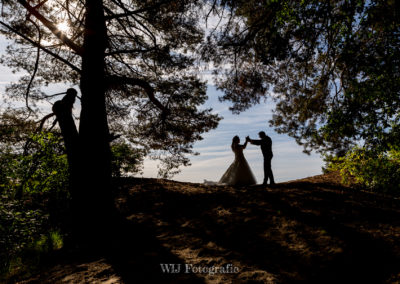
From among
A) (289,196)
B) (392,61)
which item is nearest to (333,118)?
(392,61)

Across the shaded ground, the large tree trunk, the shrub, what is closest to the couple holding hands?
the shaded ground

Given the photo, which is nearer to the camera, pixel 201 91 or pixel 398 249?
pixel 398 249

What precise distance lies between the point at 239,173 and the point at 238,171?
0.10 meters

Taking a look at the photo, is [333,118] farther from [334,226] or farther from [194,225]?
[194,225]

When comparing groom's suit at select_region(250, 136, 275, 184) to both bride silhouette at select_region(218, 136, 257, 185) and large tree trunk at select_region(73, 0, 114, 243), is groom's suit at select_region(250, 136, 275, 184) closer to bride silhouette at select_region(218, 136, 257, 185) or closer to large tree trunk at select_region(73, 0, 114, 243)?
bride silhouette at select_region(218, 136, 257, 185)

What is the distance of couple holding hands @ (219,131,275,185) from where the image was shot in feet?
29.7

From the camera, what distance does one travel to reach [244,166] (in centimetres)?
1022

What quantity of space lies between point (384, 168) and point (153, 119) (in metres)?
8.40

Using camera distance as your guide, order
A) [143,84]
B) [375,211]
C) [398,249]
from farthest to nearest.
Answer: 1. [143,84]
2. [375,211]
3. [398,249]

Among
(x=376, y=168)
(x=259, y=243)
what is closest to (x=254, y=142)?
(x=376, y=168)

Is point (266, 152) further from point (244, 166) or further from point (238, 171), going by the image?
point (238, 171)

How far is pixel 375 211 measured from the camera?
5176 millimetres

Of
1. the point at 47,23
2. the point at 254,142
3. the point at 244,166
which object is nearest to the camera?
the point at 47,23

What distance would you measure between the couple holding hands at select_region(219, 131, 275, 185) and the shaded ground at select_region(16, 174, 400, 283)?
7.56 ft
